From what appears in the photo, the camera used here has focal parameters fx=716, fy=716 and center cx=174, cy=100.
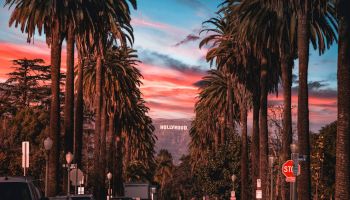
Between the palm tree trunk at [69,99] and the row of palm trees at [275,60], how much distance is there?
11.9 meters

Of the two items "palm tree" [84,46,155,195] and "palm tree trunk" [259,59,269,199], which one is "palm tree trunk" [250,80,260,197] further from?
"palm tree" [84,46,155,195]

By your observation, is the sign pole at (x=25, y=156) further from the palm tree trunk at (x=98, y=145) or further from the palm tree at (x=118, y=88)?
the palm tree at (x=118, y=88)

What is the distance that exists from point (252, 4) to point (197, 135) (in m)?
86.1

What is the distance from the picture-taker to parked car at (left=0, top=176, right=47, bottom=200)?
16.9 metres

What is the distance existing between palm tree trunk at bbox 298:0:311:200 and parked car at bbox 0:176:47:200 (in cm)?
1712

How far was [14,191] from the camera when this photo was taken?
1700 centimetres

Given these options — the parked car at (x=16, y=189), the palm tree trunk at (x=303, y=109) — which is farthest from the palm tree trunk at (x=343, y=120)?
the parked car at (x=16, y=189)

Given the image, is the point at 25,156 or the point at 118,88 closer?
the point at 25,156

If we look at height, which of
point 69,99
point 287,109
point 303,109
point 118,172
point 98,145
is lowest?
point 118,172

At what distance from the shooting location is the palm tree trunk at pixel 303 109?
31.8m

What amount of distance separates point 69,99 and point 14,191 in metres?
25.1

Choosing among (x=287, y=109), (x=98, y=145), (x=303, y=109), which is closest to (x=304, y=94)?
(x=303, y=109)

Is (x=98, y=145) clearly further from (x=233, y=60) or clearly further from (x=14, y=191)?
(x=14, y=191)

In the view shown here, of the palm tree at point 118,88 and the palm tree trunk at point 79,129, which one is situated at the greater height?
the palm tree at point 118,88
